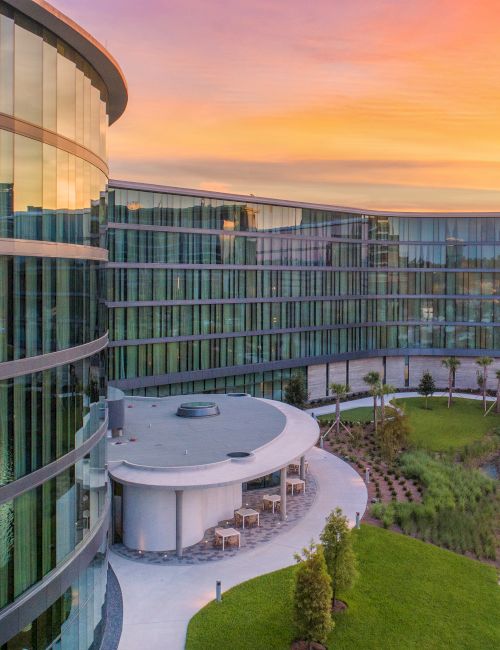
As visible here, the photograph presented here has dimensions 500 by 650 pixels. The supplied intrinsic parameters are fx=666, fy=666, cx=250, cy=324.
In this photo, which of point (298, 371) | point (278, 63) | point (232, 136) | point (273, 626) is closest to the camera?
point (273, 626)

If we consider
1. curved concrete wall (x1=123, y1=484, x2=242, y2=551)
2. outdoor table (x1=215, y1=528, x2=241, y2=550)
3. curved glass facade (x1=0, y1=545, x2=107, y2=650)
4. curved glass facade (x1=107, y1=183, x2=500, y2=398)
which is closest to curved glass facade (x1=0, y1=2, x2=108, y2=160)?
curved glass facade (x1=0, y1=545, x2=107, y2=650)

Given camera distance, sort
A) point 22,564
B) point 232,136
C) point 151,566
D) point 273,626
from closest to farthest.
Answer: point 22,564
point 273,626
point 151,566
point 232,136

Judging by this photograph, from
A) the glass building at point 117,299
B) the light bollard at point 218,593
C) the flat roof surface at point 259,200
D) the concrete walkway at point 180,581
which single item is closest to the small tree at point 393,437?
the concrete walkway at point 180,581

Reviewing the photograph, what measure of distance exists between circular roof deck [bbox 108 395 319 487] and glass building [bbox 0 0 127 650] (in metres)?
8.47

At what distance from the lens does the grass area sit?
18.8 meters

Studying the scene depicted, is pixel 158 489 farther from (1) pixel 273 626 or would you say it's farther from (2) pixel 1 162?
(2) pixel 1 162

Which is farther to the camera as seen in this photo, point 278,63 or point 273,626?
point 278,63

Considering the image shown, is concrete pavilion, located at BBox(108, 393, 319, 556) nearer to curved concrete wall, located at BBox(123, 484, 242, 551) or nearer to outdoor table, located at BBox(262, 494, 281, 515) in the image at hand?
curved concrete wall, located at BBox(123, 484, 242, 551)

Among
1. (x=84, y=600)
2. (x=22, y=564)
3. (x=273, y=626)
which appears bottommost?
(x=273, y=626)

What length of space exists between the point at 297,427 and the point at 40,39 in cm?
2353

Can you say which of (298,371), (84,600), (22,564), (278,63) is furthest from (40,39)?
(298,371)

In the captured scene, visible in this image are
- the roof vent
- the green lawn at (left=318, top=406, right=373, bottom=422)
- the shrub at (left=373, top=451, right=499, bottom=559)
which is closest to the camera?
the shrub at (left=373, top=451, right=499, bottom=559)

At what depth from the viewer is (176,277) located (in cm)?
4797

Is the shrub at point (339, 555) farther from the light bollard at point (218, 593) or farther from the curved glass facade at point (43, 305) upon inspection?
the curved glass facade at point (43, 305)
